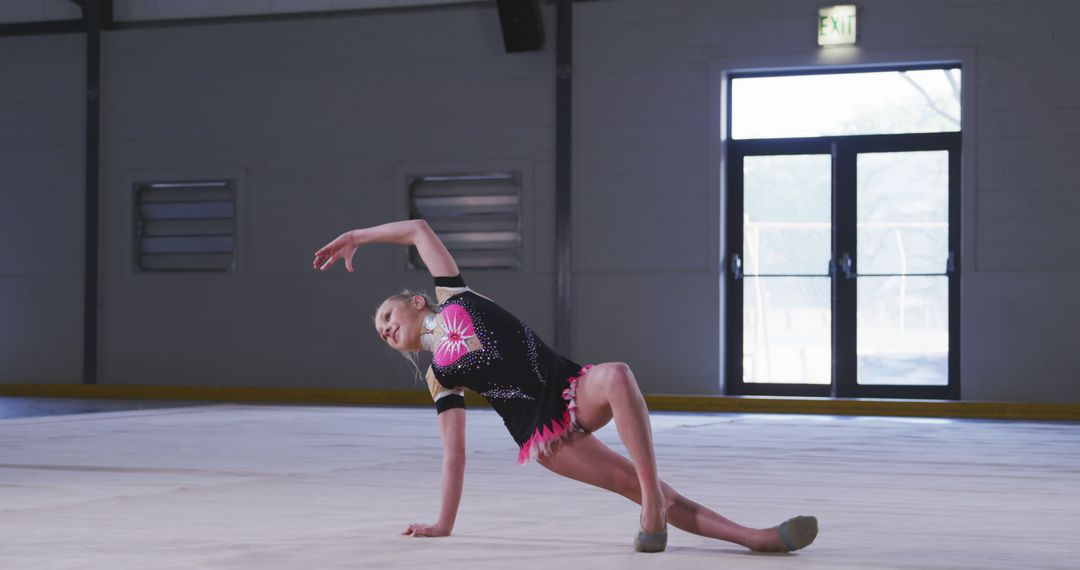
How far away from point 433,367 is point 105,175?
A: 959cm

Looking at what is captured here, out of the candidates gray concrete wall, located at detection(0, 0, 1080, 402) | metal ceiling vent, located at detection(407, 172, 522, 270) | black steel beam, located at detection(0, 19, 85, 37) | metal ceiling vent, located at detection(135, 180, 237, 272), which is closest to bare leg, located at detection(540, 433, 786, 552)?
gray concrete wall, located at detection(0, 0, 1080, 402)

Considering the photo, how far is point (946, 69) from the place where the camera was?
10391 mm

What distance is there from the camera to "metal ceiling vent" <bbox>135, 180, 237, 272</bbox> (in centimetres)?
1191

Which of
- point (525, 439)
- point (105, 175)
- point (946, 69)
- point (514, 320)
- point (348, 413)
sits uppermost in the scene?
point (946, 69)

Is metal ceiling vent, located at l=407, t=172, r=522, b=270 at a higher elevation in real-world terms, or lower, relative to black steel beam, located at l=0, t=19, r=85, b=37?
lower

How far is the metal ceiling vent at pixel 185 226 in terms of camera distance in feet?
39.1

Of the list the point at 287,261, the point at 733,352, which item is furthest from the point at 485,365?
the point at 287,261

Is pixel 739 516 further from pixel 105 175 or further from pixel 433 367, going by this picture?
pixel 105 175

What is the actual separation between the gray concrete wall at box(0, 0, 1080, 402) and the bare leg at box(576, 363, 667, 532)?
24.8 ft

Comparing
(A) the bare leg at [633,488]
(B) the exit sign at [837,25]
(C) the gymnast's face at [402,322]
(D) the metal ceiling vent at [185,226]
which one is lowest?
(A) the bare leg at [633,488]

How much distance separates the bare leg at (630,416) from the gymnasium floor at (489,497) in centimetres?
15

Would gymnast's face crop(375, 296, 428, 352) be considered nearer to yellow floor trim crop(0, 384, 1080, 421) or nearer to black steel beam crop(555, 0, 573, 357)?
yellow floor trim crop(0, 384, 1080, 421)

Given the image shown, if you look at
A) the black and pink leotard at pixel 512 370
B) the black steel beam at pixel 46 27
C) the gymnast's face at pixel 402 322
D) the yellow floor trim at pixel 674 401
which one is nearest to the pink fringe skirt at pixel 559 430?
the black and pink leotard at pixel 512 370

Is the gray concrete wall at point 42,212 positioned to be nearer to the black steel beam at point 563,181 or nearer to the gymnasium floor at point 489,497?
the gymnasium floor at point 489,497
